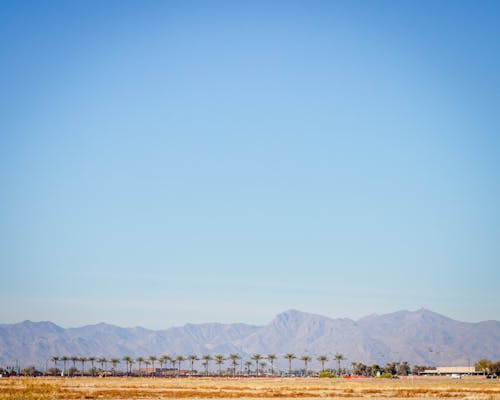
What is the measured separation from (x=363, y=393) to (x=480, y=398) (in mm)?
20825

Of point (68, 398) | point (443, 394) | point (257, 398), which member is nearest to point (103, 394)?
point (68, 398)

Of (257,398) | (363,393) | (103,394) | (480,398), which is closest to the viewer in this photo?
(480,398)

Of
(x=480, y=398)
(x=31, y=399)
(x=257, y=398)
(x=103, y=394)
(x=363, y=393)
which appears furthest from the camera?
(x=363, y=393)

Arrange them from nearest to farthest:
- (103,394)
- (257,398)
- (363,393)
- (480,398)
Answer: (480,398) → (257,398) → (103,394) → (363,393)

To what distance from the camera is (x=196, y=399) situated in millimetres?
Answer: 75812

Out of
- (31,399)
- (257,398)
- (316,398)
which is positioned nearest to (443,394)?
(316,398)

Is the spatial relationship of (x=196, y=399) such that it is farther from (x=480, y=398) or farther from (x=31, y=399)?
(x=480, y=398)

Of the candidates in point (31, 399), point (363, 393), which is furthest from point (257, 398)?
point (31, 399)

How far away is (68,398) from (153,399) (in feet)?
28.7

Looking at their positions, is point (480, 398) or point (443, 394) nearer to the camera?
point (480, 398)

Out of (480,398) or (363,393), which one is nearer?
(480,398)

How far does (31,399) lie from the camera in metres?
60.0

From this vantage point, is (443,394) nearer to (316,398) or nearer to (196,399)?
(316,398)

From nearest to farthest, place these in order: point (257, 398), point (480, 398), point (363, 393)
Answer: point (480, 398) < point (257, 398) < point (363, 393)
